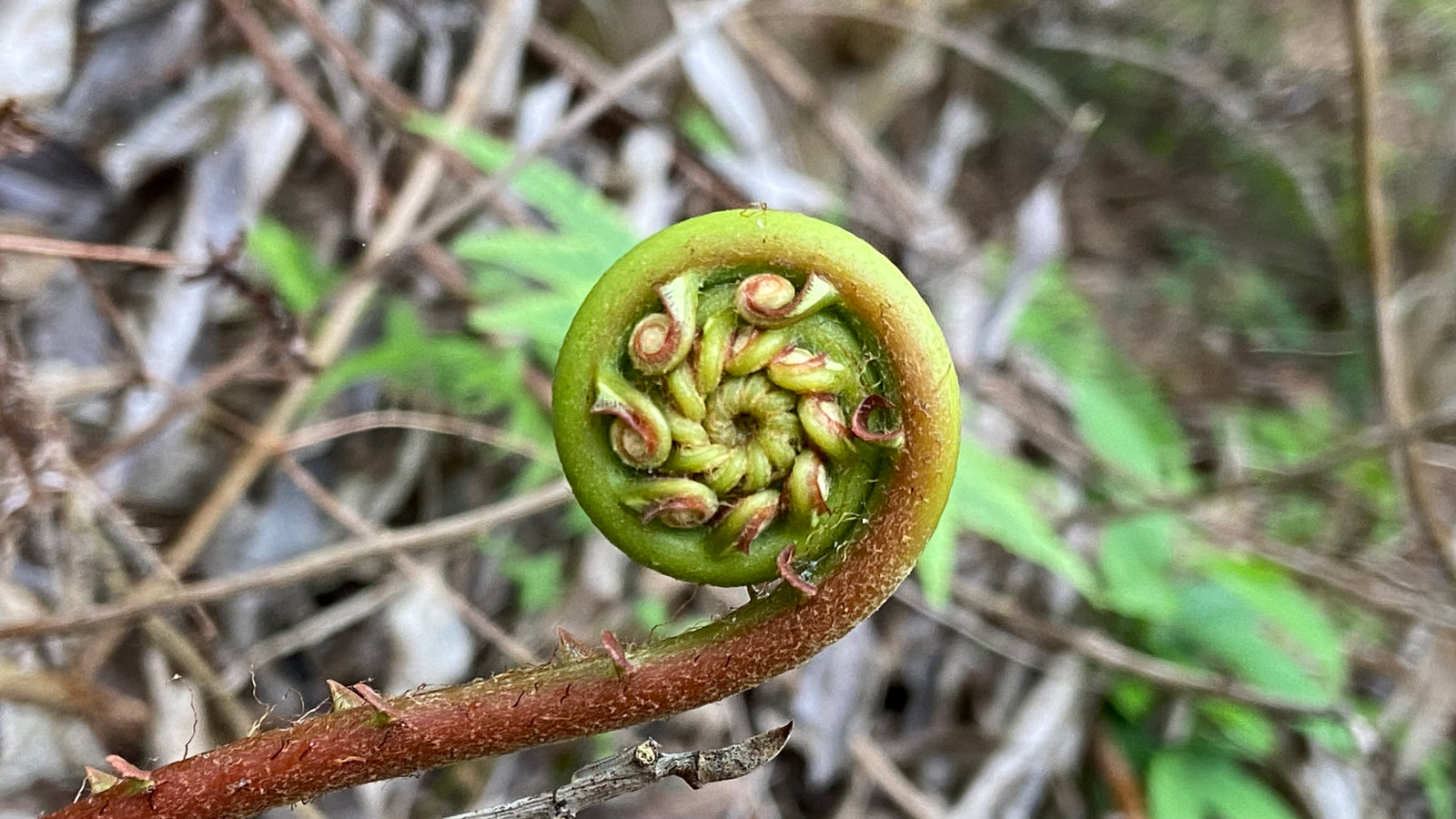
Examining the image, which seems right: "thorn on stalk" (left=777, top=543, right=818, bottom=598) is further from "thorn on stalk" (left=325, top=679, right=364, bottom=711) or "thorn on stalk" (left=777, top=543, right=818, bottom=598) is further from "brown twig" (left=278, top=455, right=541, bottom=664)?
"brown twig" (left=278, top=455, right=541, bottom=664)

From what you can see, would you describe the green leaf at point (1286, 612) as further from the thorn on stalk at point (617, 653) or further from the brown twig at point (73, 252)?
the brown twig at point (73, 252)

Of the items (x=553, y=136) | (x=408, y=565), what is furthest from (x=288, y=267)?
(x=408, y=565)

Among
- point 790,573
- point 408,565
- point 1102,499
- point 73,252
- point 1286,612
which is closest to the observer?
point 790,573

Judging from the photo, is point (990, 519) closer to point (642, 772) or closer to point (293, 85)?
point (642, 772)

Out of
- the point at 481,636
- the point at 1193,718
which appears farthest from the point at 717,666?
the point at 1193,718

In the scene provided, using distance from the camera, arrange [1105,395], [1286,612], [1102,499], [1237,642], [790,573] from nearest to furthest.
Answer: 1. [790,573]
2. [1286,612]
3. [1237,642]
4. [1102,499]
5. [1105,395]

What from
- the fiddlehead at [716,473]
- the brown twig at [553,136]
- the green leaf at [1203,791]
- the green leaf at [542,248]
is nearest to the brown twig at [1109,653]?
the green leaf at [1203,791]

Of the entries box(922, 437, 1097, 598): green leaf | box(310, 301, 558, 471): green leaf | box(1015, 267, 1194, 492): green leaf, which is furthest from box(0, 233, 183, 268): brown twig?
box(1015, 267, 1194, 492): green leaf
